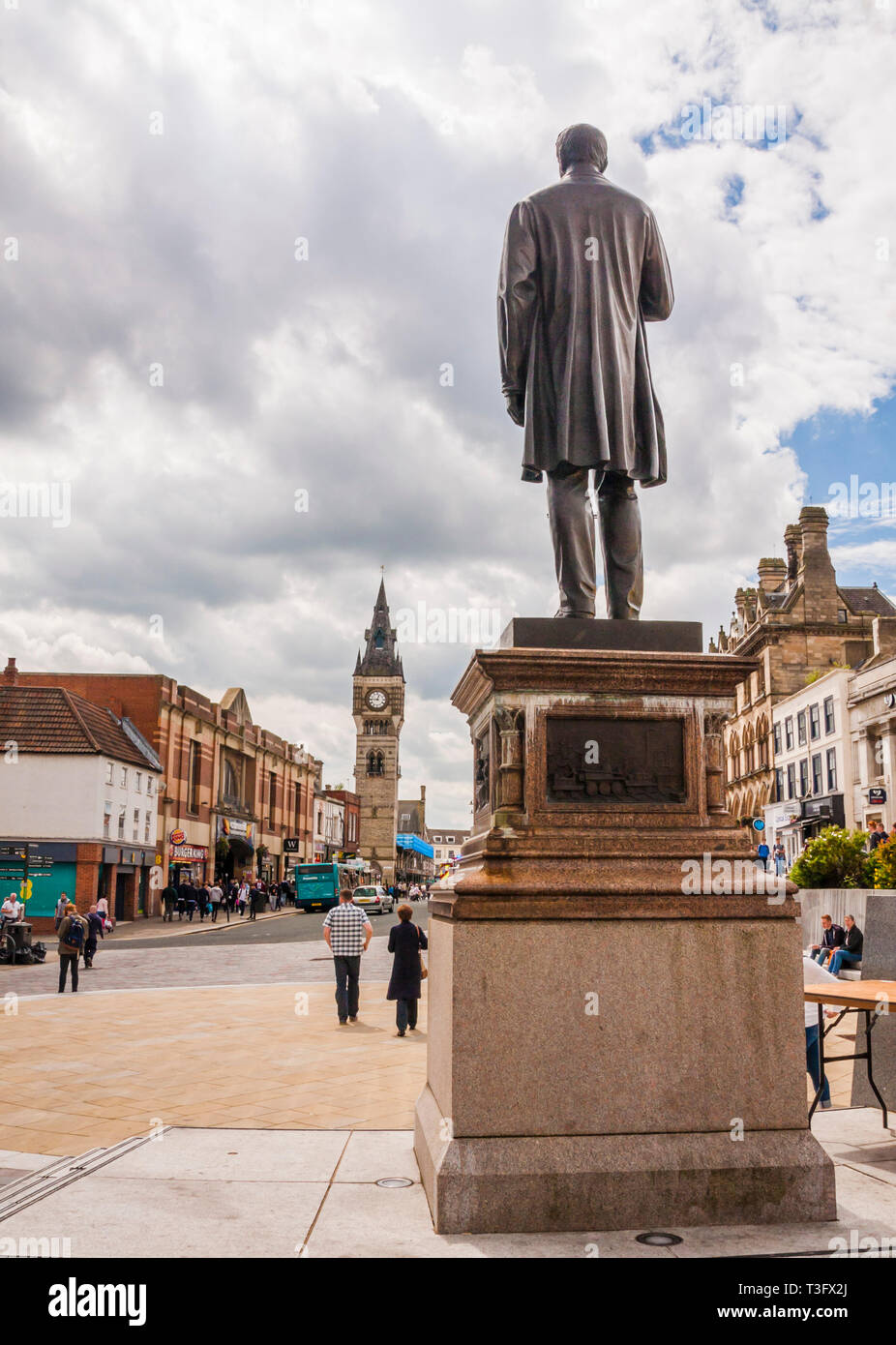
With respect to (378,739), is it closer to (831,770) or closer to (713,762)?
(831,770)

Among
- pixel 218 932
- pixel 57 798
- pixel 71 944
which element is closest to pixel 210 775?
pixel 57 798

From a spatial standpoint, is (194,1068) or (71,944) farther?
(71,944)

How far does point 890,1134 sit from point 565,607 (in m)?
3.56

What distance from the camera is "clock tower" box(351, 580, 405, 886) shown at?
129m

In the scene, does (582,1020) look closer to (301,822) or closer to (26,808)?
(26,808)

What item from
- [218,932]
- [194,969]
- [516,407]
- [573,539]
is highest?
[516,407]

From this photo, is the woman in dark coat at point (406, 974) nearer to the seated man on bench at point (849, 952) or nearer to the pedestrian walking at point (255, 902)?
the seated man on bench at point (849, 952)

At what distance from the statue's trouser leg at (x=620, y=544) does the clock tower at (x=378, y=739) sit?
117938 mm

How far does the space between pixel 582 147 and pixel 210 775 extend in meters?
56.2

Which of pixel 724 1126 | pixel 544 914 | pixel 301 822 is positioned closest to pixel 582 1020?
pixel 544 914

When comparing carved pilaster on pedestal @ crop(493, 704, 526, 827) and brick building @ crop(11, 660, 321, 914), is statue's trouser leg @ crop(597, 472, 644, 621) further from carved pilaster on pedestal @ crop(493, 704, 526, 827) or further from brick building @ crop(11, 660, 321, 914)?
brick building @ crop(11, 660, 321, 914)

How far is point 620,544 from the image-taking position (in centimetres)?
581

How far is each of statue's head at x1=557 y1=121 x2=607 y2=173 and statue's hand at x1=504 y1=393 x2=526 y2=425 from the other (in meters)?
1.47

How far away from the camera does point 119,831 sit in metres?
43.3
